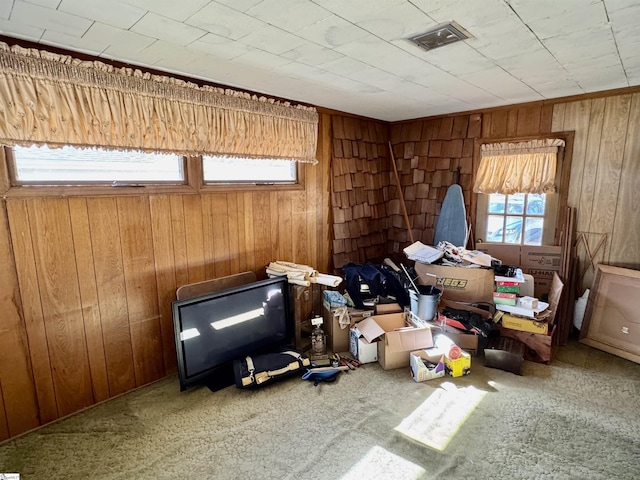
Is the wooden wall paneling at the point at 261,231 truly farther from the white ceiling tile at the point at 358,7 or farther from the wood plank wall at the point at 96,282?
the white ceiling tile at the point at 358,7

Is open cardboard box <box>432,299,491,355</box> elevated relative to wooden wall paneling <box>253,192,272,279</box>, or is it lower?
lower

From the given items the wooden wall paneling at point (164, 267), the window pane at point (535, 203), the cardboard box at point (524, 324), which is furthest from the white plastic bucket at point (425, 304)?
the wooden wall paneling at point (164, 267)

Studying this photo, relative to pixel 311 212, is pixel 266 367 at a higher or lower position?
lower

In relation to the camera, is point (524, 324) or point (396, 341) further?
point (524, 324)

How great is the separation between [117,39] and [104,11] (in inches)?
13.6

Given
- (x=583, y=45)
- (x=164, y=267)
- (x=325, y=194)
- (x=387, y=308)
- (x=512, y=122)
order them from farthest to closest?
1. (x=325, y=194)
2. (x=512, y=122)
3. (x=387, y=308)
4. (x=164, y=267)
5. (x=583, y=45)

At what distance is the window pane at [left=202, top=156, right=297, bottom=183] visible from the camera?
9.56 ft

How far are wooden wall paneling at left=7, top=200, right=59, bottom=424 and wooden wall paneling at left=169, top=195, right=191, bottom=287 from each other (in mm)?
846

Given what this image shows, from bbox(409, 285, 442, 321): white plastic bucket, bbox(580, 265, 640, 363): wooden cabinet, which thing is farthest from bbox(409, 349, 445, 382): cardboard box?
bbox(580, 265, 640, 363): wooden cabinet

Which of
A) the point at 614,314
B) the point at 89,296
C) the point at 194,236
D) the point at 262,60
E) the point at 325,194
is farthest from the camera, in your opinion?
the point at 325,194

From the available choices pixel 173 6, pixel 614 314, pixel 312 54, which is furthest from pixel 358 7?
pixel 614 314

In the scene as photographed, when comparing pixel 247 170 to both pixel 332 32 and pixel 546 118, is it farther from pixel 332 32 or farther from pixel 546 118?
pixel 546 118

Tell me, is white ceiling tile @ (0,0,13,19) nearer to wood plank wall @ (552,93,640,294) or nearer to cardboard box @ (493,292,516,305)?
cardboard box @ (493,292,516,305)

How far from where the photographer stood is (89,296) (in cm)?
233
